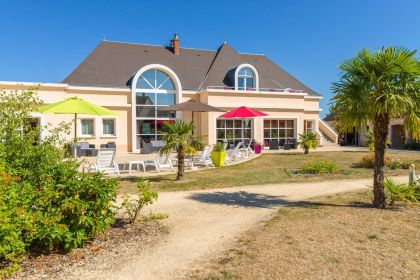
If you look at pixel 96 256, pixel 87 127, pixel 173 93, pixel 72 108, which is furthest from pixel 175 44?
pixel 96 256

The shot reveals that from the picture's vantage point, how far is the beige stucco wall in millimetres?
22625

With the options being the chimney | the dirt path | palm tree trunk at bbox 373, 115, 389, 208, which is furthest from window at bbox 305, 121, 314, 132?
palm tree trunk at bbox 373, 115, 389, 208

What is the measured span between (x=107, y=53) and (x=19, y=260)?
85.3 feet

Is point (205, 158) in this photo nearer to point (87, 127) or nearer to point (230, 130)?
point (230, 130)

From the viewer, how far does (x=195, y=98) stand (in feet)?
90.7

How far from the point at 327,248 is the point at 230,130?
22.7 metres

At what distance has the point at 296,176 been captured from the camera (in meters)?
13.0

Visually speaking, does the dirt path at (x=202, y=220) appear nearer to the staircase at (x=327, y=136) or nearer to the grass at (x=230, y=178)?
the grass at (x=230, y=178)

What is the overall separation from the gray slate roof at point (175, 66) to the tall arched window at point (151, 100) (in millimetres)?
1173

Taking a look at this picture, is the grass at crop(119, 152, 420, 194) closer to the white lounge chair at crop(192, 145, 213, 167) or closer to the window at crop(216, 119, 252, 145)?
the white lounge chair at crop(192, 145, 213, 167)

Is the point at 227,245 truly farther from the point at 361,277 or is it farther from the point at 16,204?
the point at 16,204

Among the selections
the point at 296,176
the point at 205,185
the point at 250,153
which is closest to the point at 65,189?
the point at 205,185

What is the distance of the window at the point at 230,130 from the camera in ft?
89.0

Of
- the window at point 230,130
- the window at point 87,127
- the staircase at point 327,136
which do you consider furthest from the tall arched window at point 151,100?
the staircase at point 327,136
